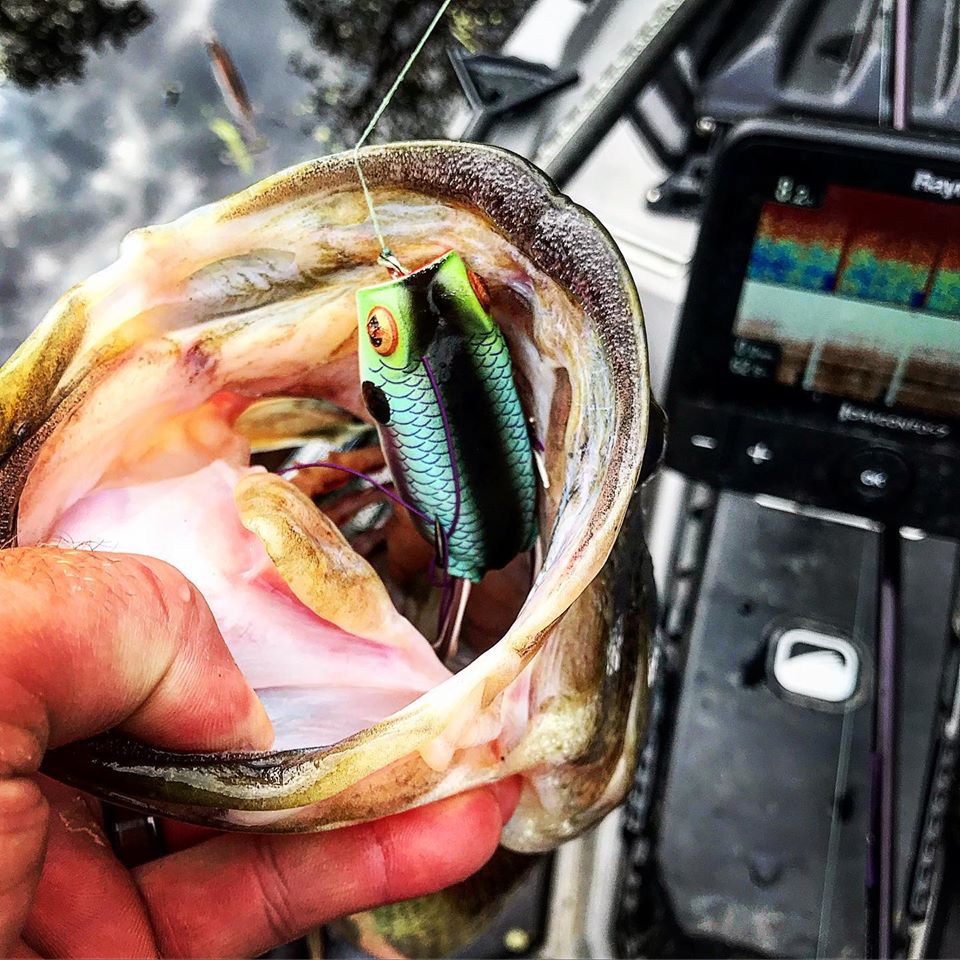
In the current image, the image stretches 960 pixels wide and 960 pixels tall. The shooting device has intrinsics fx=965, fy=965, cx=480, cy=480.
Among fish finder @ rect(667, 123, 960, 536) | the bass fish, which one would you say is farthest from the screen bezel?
the bass fish

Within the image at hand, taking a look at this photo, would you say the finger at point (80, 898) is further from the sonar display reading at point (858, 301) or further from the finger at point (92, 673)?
the sonar display reading at point (858, 301)

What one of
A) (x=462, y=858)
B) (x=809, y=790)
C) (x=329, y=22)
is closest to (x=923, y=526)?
(x=809, y=790)

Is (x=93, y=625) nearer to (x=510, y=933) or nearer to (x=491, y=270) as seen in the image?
(x=491, y=270)

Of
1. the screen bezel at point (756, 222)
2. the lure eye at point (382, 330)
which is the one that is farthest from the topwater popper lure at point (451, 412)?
the screen bezel at point (756, 222)

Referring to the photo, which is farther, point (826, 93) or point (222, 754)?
point (826, 93)

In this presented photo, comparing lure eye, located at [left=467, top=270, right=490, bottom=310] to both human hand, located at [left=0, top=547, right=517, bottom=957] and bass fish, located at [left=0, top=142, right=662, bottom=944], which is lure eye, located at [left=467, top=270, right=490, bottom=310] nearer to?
bass fish, located at [left=0, top=142, right=662, bottom=944]

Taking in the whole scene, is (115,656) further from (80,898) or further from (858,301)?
(858,301)
